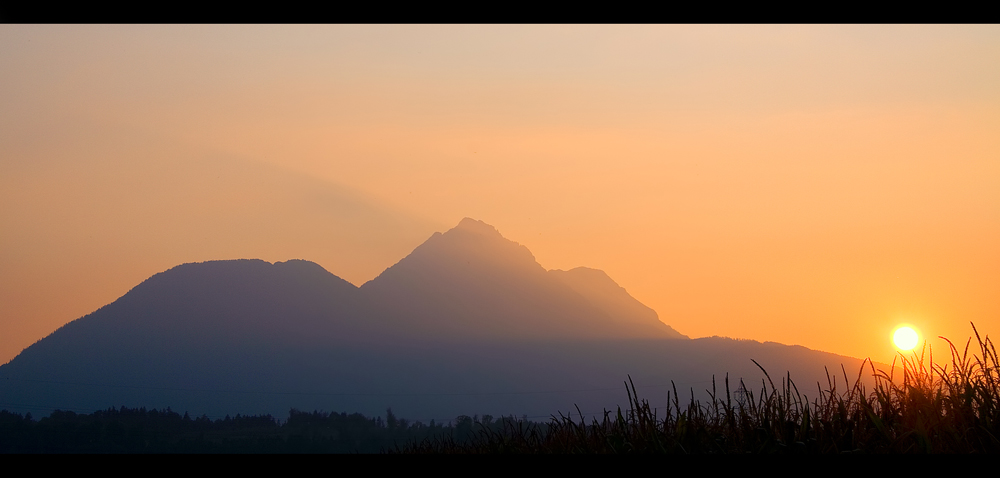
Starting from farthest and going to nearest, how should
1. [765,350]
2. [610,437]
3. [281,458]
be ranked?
1. [765,350]
2. [610,437]
3. [281,458]

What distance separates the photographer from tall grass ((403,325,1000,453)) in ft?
17.4

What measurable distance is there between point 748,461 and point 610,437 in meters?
2.80

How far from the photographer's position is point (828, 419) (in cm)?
576

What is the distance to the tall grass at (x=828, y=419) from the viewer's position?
17.4 ft

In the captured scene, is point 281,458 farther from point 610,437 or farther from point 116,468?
point 610,437

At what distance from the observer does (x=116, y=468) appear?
121 inches
